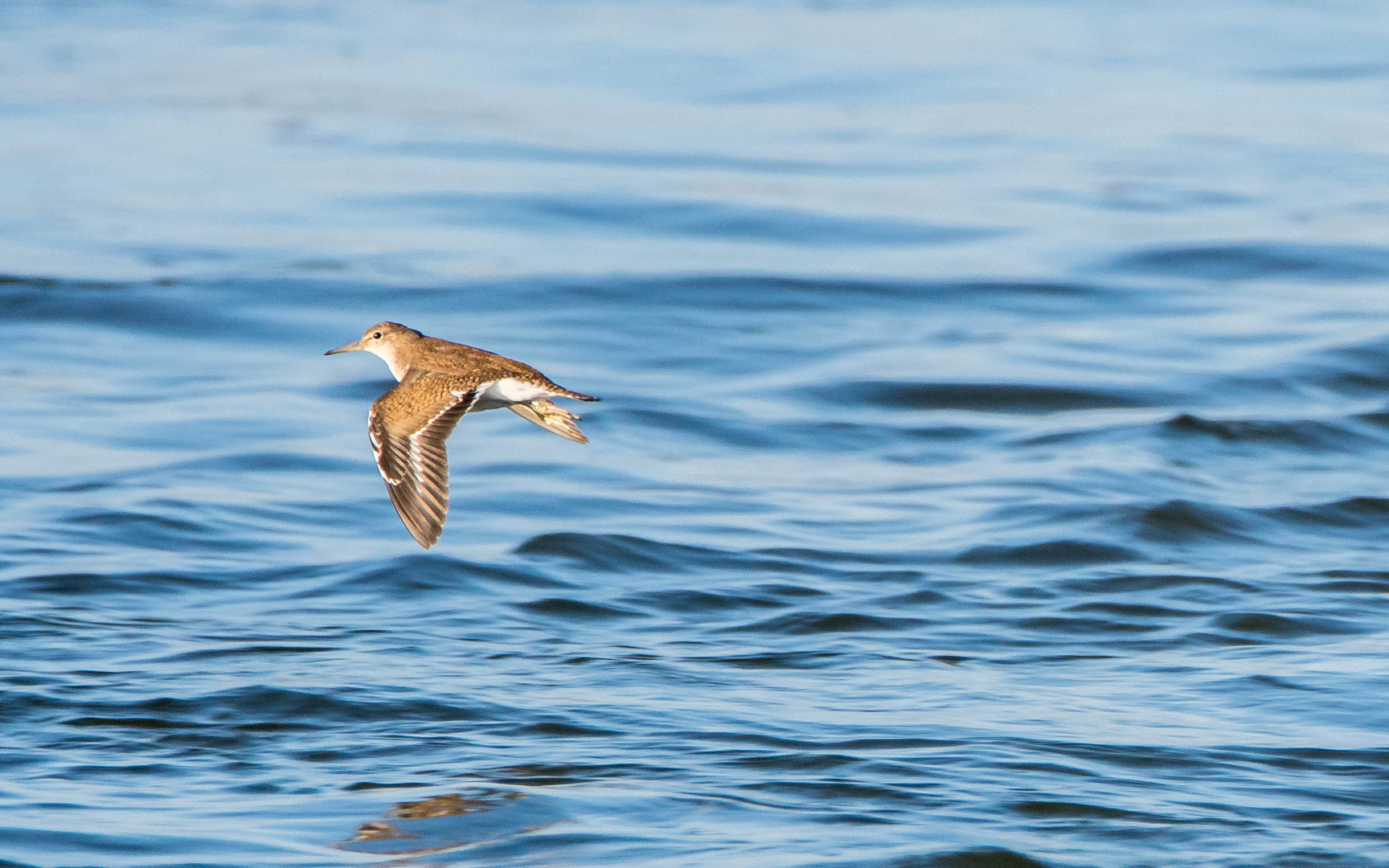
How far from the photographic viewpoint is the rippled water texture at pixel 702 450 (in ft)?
18.5

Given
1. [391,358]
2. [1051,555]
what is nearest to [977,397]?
[1051,555]

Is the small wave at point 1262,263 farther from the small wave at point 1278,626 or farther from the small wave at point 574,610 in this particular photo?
the small wave at point 574,610

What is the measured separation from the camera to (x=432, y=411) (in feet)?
18.6

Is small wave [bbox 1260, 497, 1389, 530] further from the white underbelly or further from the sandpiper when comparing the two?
the white underbelly

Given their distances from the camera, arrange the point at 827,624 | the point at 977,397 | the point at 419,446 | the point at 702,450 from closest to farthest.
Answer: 1. the point at 419,446
2. the point at 827,624
3. the point at 702,450
4. the point at 977,397

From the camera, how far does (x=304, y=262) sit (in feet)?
42.4

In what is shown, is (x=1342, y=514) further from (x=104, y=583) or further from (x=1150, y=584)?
(x=104, y=583)

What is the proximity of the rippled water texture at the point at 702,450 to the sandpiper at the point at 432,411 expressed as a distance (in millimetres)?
770

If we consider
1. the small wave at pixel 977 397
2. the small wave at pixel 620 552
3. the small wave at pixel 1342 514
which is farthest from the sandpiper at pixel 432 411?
the small wave at pixel 977 397

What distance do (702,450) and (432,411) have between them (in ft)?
14.4

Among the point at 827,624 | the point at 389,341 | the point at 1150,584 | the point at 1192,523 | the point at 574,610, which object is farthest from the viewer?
the point at 1192,523

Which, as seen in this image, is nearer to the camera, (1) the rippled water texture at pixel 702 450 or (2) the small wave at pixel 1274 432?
(1) the rippled water texture at pixel 702 450

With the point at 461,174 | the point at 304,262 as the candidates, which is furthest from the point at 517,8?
the point at 304,262

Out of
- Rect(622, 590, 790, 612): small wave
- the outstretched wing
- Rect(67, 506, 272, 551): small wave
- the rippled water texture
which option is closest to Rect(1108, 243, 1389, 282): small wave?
the rippled water texture
